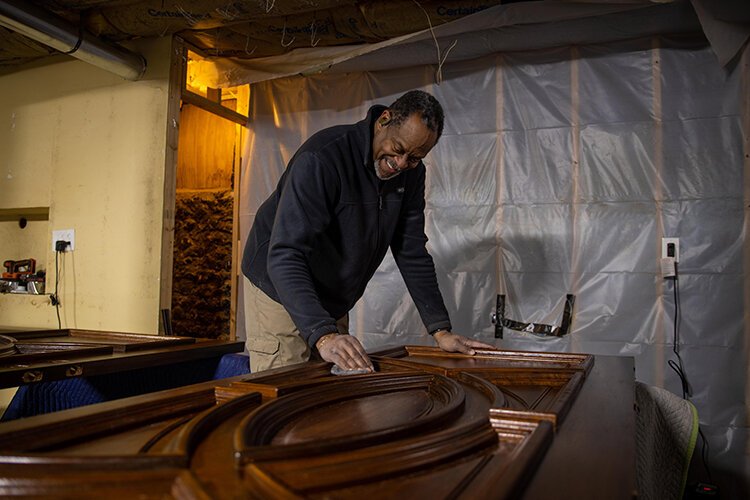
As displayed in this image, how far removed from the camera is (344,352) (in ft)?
4.18

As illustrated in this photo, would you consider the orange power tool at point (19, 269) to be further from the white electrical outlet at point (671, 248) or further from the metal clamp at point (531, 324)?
the white electrical outlet at point (671, 248)

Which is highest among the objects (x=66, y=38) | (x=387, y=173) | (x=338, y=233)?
(x=66, y=38)

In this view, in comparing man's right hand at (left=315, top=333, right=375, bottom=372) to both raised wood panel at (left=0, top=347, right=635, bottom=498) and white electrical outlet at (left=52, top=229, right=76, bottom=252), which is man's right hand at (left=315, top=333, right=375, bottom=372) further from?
white electrical outlet at (left=52, top=229, right=76, bottom=252)

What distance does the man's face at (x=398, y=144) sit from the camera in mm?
1568

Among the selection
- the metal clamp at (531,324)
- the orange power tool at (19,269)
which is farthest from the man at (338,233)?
the orange power tool at (19,269)

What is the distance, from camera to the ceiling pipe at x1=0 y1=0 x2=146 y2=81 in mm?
2738

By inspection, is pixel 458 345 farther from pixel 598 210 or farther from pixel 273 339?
pixel 598 210

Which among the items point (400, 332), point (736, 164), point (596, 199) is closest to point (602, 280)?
point (596, 199)

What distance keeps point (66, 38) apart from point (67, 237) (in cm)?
128

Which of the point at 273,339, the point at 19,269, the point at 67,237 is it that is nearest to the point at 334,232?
the point at 273,339

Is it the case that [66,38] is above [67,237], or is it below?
above

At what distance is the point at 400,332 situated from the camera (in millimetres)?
3371

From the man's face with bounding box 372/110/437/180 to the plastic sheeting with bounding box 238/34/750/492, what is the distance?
157cm

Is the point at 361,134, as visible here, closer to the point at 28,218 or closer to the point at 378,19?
the point at 378,19
